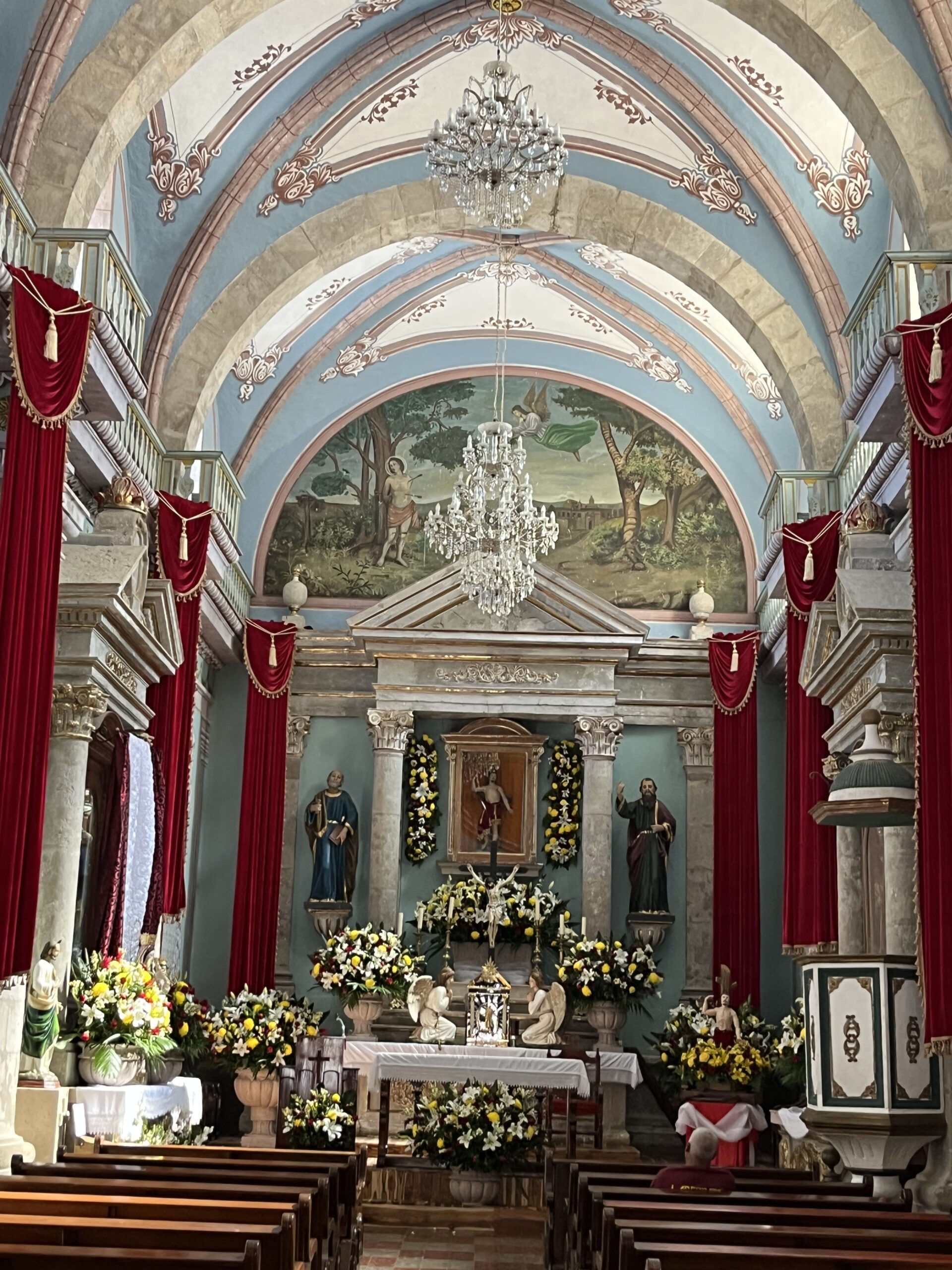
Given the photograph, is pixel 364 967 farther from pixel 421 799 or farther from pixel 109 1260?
pixel 109 1260

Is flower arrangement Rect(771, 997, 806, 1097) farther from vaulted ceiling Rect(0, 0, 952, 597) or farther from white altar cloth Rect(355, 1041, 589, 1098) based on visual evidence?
vaulted ceiling Rect(0, 0, 952, 597)

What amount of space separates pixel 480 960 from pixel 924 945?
9.69 m

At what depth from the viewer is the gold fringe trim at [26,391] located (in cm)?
916

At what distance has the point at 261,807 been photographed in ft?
57.6

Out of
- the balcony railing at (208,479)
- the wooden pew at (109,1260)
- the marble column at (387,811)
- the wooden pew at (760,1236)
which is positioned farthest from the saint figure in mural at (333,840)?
the wooden pew at (109,1260)

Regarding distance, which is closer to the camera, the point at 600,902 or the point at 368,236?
the point at 368,236

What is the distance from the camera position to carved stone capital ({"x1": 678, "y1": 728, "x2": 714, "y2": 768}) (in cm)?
1858

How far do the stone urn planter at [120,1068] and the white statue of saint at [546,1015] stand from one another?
219 inches

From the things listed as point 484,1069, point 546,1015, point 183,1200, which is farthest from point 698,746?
point 183,1200

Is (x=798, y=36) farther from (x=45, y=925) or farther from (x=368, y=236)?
(x=45, y=925)

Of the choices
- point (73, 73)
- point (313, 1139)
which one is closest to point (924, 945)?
point (313, 1139)

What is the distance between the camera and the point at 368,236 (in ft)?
51.6

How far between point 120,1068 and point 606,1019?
7079 mm

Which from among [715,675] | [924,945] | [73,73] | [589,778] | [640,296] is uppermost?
[640,296]
